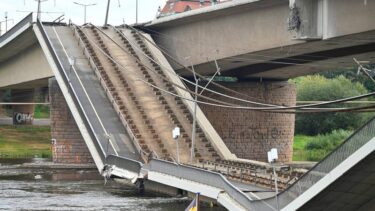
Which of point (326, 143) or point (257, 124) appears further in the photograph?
point (326, 143)

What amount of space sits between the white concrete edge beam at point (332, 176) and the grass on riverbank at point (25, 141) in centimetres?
4546

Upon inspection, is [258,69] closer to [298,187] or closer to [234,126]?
[234,126]

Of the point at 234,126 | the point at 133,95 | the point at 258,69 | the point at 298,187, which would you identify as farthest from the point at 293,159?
the point at 298,187

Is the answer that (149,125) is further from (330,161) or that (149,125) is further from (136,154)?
(330,161)

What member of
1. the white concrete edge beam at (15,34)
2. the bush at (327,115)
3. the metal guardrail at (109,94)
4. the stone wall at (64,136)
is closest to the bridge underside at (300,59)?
the metal guardrail at (109,94)

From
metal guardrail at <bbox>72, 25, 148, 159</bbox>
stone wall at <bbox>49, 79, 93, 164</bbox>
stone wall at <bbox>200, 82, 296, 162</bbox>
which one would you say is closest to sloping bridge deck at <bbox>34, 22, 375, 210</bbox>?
metal guardrail at <bbox>72, 25, 148, 159</bbox>

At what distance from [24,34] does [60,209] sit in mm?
27907

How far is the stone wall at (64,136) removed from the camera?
2388 inches

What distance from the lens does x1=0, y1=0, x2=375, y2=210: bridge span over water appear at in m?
26.0

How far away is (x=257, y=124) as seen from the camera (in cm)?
6906

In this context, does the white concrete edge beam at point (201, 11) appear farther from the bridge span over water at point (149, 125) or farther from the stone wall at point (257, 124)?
the stone wall at point (257, 124)

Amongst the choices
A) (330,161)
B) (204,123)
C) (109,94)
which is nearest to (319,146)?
(204,123)

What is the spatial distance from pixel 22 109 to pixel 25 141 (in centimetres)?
1355

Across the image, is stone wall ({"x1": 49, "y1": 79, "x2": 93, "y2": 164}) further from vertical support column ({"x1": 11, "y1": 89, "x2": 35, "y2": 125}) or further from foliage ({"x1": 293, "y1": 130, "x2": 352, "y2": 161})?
vertical support column ({"x1": 11, "y1": 89, "x2": 35, "y2": 125})
